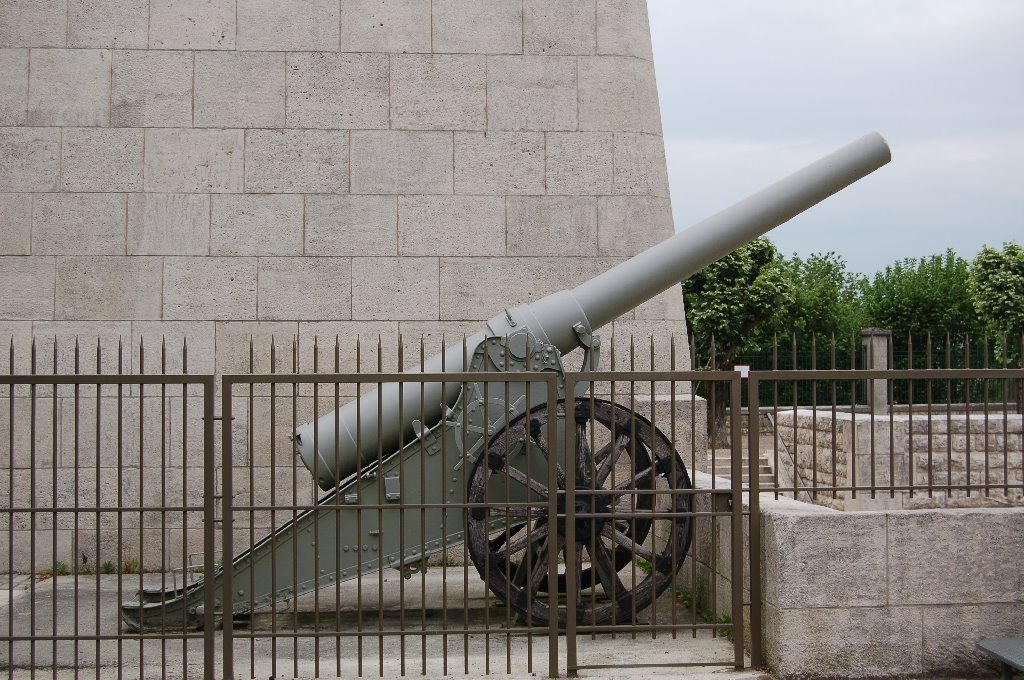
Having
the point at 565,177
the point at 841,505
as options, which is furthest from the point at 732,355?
the point at 565,177

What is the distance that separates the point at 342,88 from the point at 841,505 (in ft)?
26.5

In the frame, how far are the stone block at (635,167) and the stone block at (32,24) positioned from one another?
5.11 m

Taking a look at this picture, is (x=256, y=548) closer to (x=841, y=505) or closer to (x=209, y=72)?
(x=209, y=72)

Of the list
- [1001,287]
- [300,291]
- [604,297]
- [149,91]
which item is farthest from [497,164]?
[1001,287]

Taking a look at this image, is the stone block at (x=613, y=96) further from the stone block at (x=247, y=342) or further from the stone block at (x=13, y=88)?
the stone block at (x=13, y=88)

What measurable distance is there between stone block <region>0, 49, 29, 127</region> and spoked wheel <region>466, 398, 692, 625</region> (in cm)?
583

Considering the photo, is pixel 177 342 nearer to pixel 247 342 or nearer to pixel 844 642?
pixel 247 342

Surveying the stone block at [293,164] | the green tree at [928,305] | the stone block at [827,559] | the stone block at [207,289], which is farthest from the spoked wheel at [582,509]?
the green tree at [928,305]

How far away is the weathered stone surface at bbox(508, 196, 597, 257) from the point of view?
9.75m

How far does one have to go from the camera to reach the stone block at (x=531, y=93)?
9797 mm

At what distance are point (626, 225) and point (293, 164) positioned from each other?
306 cm

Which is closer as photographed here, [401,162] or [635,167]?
[401,162]

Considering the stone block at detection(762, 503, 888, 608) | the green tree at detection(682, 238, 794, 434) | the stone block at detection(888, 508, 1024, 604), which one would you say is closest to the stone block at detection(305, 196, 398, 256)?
the stone block at detection(762, 503, 888, 608)

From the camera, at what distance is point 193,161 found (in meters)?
9.69
